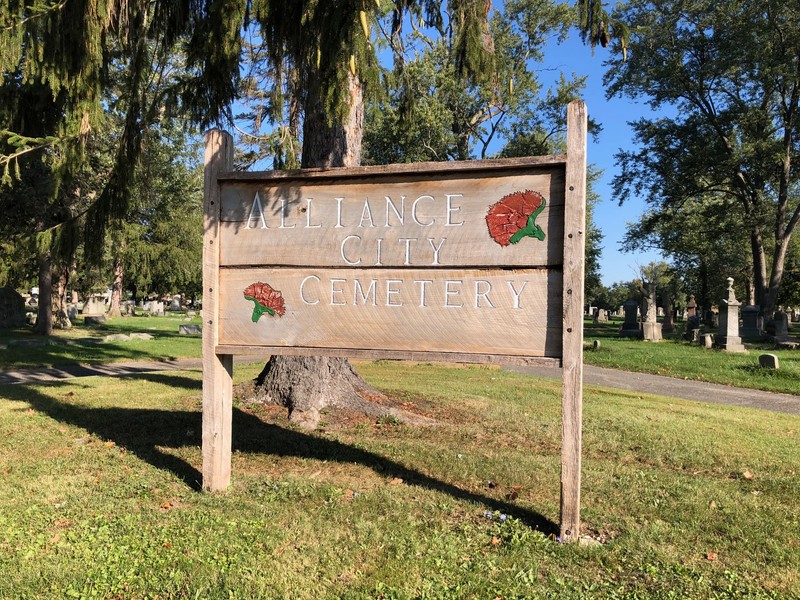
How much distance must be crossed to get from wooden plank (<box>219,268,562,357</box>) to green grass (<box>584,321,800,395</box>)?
32.1ft

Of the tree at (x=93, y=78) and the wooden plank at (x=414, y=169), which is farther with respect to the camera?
the tree at (x=93, y=78)

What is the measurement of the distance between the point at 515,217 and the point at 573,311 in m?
0.70

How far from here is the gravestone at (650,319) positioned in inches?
933

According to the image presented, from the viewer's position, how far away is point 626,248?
119 feet

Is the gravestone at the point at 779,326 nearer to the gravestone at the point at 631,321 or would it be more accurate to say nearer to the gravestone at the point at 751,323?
the gravestone at the point at 751,323

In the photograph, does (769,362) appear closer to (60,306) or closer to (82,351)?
(82,351)

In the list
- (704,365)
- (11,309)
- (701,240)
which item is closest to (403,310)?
(704,365)

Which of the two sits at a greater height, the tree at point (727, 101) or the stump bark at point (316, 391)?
the tree at point (727, 101)

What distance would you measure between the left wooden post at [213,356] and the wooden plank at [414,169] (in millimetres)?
143

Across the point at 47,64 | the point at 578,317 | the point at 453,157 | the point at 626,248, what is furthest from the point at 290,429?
the point at 626,248

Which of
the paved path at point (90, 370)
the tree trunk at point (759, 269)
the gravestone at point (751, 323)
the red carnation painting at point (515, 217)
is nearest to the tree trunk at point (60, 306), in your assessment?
the paved path at point (90, 370)

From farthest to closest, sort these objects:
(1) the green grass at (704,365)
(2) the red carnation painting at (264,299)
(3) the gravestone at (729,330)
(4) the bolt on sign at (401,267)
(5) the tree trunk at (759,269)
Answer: (5) the tree trunk at (759,269) < (3) the gravestone at (729,330) < (1) the green grass at (704,365) < (2) the red carnation painting at (264,299) < (4) the bolt on sign at (401,267)

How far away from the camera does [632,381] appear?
39.4 ft

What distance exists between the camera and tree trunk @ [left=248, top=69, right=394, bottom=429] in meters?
6.59
